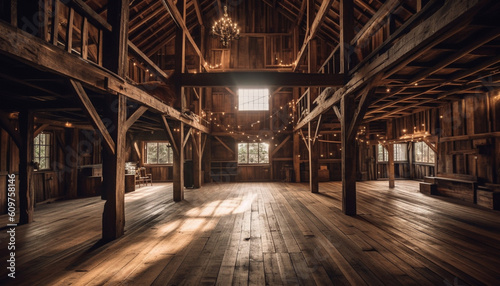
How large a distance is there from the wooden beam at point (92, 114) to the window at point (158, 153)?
941 cm

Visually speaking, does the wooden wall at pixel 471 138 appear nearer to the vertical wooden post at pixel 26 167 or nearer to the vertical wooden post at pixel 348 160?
the vertical wooden post at pixel 348 160

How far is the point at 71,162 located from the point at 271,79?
783 centimetres

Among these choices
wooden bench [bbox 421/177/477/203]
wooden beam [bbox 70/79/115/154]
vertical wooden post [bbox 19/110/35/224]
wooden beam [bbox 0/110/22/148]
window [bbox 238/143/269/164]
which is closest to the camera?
wooden beam [bbox 70/79/115/154]

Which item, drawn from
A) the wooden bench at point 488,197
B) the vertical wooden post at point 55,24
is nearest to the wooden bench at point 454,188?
the wooden bench at point 488,197

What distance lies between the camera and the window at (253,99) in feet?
42.8

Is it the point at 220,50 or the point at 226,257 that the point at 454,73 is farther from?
the point at 220,50

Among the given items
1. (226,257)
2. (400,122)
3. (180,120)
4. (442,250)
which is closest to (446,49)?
(442,250)

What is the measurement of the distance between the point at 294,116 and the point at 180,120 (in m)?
7.15

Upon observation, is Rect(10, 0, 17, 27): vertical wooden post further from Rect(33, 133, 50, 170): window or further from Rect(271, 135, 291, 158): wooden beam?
Rect(271, 135, 291, 158): wooden beam

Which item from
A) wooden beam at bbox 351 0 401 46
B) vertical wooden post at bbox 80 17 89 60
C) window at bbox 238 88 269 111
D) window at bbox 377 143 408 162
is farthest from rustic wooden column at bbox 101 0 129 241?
window at bbox 377 143 408 162

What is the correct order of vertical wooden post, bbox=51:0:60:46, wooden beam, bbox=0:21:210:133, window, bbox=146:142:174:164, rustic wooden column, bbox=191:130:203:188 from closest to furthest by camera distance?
wooden beam, bbox=0:21:210:133, vertical wooden post, bbox=51:0:60:46, rustic wooden column, bbox=191:130:203:188, window, bbox=146:142:174:164

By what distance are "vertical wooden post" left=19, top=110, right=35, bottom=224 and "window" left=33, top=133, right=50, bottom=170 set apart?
297cm

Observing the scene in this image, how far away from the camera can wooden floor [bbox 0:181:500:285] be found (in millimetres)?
2467

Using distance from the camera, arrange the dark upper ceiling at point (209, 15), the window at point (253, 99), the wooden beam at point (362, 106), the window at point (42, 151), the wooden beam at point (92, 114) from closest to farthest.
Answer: the wooden beam at point (92, 114), the wooden beam at point (362, 106), the window at point (42, 151), the dark upper ceiling at point (209, 15), the window at point (253, 99)
